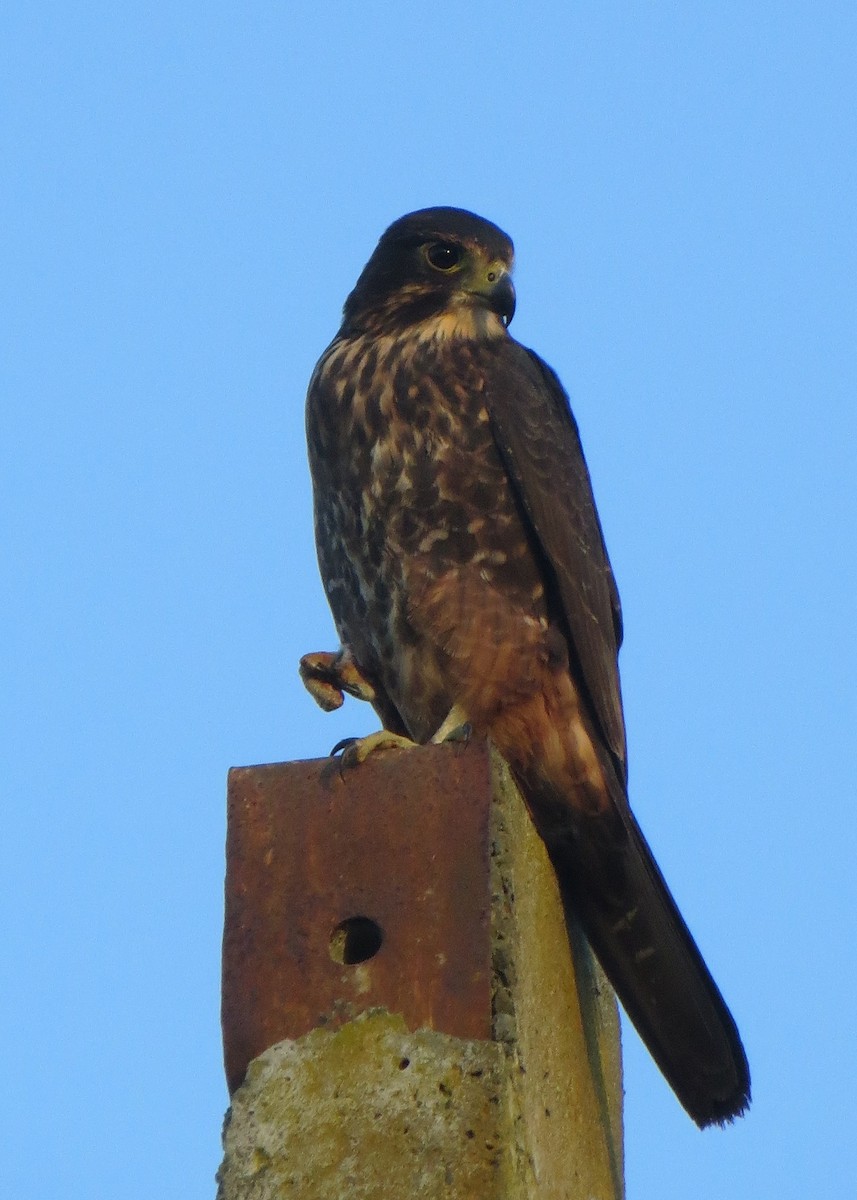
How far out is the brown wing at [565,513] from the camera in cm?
396

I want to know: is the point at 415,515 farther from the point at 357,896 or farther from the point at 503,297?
A: the point at 357,896

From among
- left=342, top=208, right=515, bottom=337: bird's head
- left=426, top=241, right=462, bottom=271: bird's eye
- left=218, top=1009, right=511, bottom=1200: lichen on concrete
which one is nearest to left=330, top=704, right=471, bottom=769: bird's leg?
left=218, top=1009, right=511, bottom=1200: lichen on concrete

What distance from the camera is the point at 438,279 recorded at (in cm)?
461

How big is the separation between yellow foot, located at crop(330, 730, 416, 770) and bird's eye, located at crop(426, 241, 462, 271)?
5.95ft

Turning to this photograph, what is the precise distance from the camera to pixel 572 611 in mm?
3963

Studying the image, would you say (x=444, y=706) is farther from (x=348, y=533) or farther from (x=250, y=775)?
(x=250, y=775)

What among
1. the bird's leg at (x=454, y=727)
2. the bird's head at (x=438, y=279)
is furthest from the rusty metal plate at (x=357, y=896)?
the bird's head at (x=438, y=279)

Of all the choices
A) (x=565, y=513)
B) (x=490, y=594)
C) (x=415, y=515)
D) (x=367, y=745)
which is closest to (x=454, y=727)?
(x=490, y=594)

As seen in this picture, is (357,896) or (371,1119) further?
(357,896)

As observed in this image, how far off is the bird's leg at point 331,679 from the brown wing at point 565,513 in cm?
49

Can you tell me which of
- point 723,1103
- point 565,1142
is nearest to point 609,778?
point 723,1103

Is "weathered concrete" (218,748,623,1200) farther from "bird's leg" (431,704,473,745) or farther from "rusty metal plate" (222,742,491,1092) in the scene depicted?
→ "bird's leg" (431,704,473,745)

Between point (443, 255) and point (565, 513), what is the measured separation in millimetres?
956

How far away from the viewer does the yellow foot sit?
2887mm
